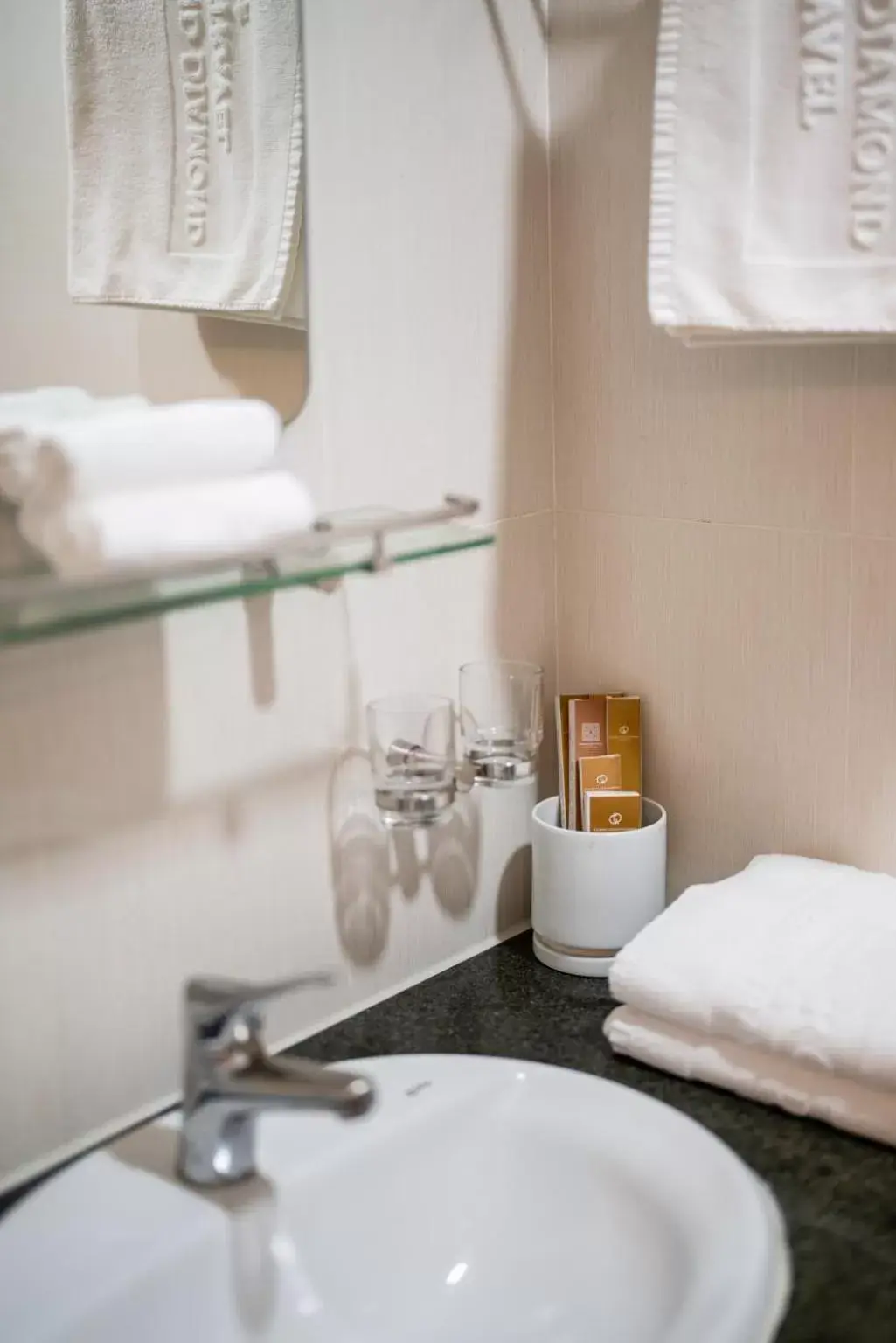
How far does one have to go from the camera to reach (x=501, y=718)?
48.9 inches

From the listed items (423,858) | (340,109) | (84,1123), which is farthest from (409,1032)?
(340,109)

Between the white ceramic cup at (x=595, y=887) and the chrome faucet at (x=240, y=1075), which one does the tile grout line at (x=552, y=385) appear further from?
the chrome faucet at (x=240, y=1075)

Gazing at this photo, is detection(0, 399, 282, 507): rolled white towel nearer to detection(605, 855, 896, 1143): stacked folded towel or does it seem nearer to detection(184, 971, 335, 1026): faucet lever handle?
detection(184, 971, 335, 1026): faucet lever handle

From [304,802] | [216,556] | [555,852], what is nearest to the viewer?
[216,556]

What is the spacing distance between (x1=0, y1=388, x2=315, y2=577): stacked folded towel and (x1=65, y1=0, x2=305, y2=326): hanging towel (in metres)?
0.11

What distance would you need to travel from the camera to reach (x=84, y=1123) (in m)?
1.05

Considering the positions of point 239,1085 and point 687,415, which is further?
point 687,415

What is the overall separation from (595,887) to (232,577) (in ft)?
1.71

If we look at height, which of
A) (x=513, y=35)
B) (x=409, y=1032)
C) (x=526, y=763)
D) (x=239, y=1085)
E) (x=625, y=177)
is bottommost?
(x=409, y=1032)

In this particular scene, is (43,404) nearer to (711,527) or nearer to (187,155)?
(187,155)

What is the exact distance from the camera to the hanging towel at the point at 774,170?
3.37 ft

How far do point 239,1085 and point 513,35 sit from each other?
902mm

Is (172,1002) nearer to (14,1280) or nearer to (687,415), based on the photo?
(14,1280)

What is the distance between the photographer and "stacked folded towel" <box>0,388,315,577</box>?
0.82m
